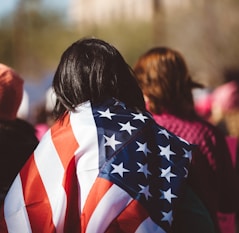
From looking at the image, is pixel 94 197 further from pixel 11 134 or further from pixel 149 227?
pixel 11 134

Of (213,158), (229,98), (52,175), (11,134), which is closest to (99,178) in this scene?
(52,175)

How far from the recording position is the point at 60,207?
286 centimetres

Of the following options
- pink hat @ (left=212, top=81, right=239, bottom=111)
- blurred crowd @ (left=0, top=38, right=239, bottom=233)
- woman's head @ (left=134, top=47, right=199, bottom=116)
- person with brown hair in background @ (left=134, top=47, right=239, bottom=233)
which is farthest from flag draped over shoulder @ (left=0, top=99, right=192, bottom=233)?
pink hat @ (left=212, top=81, right=239, bottom=111)

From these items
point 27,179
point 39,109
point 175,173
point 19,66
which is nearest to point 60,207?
point 27,179

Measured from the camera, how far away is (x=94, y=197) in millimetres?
2854

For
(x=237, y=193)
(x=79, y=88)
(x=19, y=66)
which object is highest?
(x=79, y=88)

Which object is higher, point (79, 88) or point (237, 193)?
point (79, 88)

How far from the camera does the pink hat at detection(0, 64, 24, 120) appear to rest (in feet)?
11.9

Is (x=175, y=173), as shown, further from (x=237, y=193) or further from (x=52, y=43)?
(x=52, y=43)

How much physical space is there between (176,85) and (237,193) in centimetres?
65

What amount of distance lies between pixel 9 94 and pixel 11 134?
0.80 ft

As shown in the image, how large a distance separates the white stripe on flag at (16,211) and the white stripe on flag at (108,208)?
0.87 feet

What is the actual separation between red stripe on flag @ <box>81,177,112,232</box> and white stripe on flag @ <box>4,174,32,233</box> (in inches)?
9.0

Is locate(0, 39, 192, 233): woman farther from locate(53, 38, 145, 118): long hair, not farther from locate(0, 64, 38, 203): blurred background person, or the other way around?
locate(0, 64, 38, 203): blurred background person
